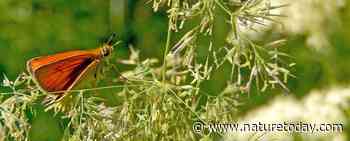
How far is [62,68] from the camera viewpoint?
54.1 inches

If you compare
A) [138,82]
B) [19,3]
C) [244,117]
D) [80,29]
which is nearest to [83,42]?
[80,29]

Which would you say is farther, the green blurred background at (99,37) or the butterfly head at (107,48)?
the green blurred background at (99,37)

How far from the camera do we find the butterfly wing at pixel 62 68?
1.34 metres

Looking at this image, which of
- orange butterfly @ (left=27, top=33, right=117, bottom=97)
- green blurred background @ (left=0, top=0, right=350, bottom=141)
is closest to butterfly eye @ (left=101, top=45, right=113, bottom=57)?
orange butterfly @ (left=27, top=33, right=117, bottom=97)

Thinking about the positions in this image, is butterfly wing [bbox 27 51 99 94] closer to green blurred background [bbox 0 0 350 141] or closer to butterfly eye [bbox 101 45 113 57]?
butterfly eye [bbox 101 45 113 57]

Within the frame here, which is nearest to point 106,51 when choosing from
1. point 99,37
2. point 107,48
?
point 107,48

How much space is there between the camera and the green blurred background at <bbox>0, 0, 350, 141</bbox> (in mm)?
3043

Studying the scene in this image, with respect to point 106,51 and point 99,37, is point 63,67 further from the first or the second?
point 99,37

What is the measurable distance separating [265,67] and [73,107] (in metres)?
0.34

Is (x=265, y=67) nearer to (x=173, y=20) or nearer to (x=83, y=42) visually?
(x=173, y=20)

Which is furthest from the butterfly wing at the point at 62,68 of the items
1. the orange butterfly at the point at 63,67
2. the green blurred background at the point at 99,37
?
the green blurred background at the point at 99,37

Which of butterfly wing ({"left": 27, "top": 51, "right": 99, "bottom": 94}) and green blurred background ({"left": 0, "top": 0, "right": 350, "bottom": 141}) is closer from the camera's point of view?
butterfly wing ({"left": 27, "top": 51, "right": 99, "bottom": 94})

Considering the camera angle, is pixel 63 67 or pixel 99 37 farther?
pixel 99 37

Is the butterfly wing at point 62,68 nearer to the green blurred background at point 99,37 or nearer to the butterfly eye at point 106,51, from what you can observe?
the butterfly eye at point 106,51
